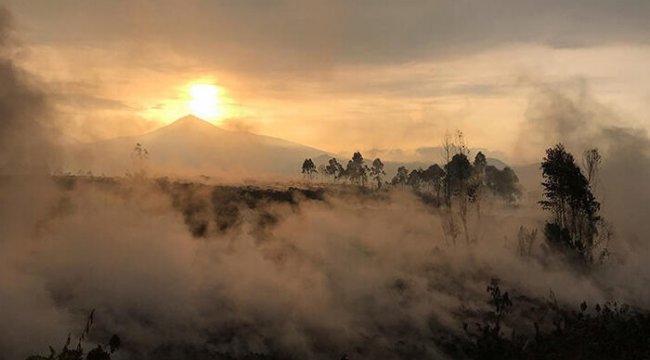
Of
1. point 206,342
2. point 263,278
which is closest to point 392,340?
point 263,278

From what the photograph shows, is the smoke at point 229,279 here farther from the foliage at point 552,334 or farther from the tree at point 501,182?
the tree at point 501,182

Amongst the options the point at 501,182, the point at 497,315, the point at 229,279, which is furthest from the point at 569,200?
the point at 501,182

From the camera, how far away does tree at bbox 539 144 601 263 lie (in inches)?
3366

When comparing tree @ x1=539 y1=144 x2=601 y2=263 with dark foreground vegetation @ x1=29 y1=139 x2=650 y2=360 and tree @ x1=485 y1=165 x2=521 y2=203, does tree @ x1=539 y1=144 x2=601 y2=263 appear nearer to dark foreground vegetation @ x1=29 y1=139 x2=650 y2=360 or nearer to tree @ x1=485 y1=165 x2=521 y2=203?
dark foreground vegetation @ x1=29 y1=139 x2=650 y2=360

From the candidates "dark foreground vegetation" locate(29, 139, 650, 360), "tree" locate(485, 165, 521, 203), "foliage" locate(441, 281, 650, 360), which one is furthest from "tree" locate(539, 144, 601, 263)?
"tree" locate(485, 165, 521, 203)

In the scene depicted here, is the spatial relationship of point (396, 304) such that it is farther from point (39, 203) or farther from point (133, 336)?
point (39, 203)

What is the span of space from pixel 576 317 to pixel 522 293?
28.5 ft

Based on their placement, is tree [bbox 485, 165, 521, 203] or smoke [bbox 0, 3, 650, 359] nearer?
smoke [bbox 0, 3, 650, 359]

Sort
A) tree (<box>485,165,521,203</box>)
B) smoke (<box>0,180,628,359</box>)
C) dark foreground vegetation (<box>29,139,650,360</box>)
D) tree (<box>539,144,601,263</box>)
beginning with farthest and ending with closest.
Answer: tree (<box>485,165,521,203</box>) → tree (<box>539,144,601,263</box>) → dark foreground vegetation (<box>29,139,650,360</box>) → smoke (<box>0,180,628,359</box>)

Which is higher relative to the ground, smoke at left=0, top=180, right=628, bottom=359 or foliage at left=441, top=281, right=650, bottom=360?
smoke at left=0, top=180, right=628, bottom=359

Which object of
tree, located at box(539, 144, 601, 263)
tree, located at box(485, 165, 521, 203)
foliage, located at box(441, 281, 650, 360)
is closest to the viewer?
foliage, located at box(441, 281, 650, 360)

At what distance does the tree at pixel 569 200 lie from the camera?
85.5m

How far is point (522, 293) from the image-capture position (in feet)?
285

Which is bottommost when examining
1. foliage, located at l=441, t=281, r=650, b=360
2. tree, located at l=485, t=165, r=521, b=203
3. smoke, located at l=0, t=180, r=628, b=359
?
foliage, located at l=441, t=281, r=650, b=360
